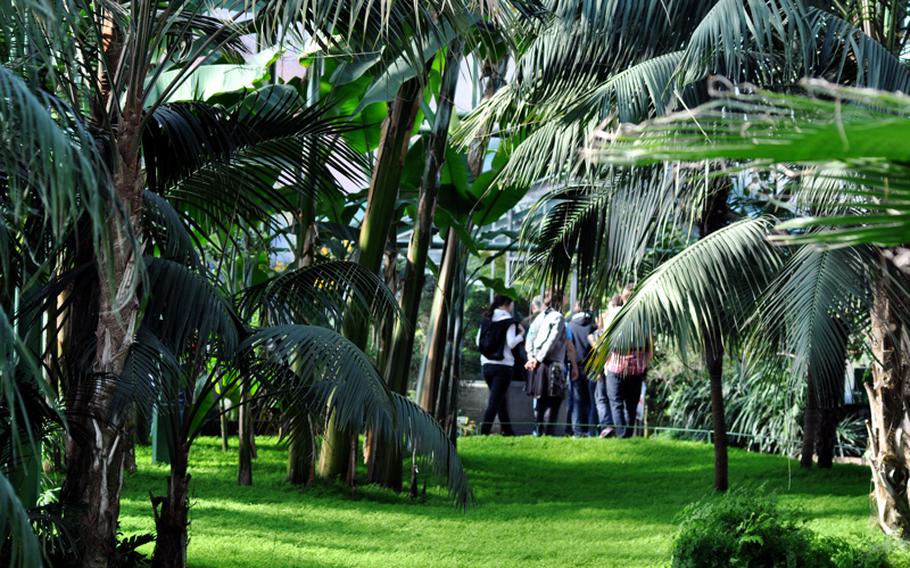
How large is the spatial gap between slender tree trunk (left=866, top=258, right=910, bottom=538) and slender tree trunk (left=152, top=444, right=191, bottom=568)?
144 inches

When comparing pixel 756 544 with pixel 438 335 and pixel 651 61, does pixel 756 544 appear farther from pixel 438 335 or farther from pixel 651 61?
pixel 438 335

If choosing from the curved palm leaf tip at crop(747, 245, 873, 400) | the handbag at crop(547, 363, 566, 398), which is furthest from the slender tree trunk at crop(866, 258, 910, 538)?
the handbag at crop(547, 363, 566, 398)

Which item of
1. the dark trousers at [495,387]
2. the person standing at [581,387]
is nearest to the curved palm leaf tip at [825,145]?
the dark trousers at [495,387]

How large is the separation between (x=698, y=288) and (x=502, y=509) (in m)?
2.52

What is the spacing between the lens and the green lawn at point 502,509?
6.17 meters

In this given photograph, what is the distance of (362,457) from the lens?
9.45m

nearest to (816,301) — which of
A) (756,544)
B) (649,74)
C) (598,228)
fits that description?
(756,544)

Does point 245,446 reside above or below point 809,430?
below

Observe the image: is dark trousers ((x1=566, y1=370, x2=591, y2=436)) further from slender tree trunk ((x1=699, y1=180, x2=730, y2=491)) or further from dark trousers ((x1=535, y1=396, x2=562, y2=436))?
slender tree trunk ((x1=699, y1=180, x2=730, y2=491))

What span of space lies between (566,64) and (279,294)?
2.46 metres

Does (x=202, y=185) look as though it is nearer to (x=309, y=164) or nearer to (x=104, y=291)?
(x=309, y=164)

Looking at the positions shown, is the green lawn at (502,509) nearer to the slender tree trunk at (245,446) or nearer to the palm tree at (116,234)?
the slender tree trunk at (245,446)

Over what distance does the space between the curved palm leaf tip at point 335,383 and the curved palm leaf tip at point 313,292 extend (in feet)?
1.68

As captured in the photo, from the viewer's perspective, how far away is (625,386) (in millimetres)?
10906
